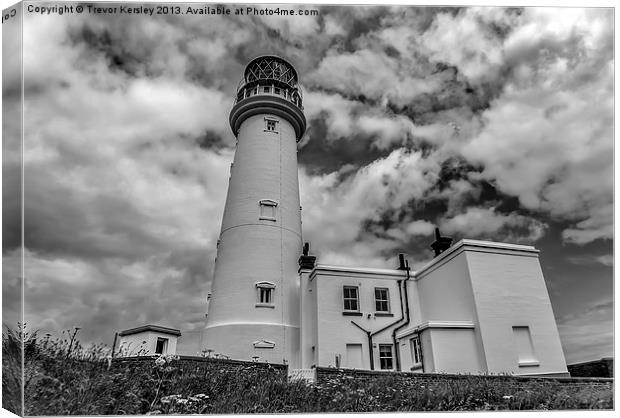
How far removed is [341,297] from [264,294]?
258cm

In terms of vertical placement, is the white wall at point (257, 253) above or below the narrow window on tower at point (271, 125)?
below

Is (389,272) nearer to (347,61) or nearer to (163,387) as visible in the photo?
(347,61)

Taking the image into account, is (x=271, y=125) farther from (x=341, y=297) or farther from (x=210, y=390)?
(x=210, y=390)

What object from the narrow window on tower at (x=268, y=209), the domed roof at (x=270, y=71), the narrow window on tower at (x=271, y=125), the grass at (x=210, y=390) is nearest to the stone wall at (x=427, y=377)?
the grass at (x=210, y=390)

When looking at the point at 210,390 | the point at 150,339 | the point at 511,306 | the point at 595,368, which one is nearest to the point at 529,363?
the point at 511,306

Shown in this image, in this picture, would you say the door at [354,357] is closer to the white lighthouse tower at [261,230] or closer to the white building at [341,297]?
the white building at [341,297]

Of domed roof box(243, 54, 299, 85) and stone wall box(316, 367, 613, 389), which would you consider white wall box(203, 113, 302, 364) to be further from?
stone wall box(316, 367, 613, 389)

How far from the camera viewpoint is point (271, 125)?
1739 cm

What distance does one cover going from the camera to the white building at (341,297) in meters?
11.2

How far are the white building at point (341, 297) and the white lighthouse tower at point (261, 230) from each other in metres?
0.04

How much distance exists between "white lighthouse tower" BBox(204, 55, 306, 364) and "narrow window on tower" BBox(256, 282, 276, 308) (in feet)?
0.11

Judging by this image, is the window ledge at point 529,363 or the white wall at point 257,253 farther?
the white wall at point 257,253

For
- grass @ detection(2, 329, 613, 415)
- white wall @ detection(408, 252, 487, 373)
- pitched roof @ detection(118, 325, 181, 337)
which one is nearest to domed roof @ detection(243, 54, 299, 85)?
white wall @ detection(408, 252, 487, 373)

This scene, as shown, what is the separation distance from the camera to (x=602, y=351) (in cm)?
824
